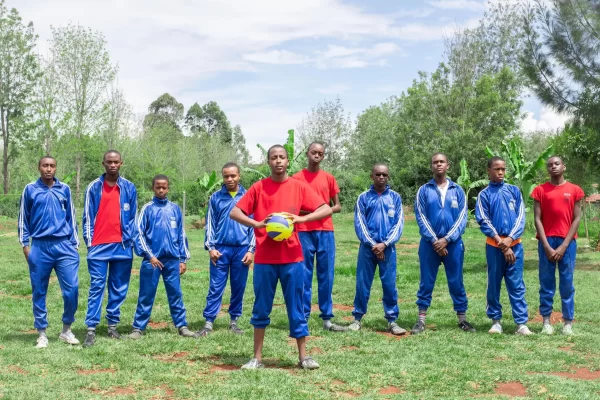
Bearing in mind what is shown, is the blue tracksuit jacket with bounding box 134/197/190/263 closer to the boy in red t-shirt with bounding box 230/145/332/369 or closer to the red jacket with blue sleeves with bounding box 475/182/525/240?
the boy in red t-shirt with bounding box 230/145/332/369

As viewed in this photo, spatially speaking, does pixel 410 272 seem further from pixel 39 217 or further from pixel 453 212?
pixel 39 217

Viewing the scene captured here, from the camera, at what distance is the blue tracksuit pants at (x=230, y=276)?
7.60 metres

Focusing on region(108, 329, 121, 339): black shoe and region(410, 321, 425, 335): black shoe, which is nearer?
region(108, 329, 121, 339): black shoe

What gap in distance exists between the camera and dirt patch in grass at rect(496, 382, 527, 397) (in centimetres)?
521

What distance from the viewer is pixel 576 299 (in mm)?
10141

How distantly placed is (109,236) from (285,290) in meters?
2.43

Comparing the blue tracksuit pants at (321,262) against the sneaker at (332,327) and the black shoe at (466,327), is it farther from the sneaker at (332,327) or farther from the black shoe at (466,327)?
the black shoe at (466,327)

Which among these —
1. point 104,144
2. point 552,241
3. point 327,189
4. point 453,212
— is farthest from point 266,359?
point 104,144

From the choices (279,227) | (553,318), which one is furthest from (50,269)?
(553,318)

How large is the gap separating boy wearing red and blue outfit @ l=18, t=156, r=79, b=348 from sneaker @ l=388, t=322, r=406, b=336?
3.65 m

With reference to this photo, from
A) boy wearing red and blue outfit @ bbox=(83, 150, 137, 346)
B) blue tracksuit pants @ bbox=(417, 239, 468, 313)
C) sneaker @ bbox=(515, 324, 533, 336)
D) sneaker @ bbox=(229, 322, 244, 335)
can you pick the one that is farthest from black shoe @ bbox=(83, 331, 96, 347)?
sneaker @ bbox=(515, 324, 533, 336)

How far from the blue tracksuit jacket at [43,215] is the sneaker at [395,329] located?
3879 millimetres

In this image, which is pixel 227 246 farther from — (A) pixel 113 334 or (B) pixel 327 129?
(B) pixel 327 129

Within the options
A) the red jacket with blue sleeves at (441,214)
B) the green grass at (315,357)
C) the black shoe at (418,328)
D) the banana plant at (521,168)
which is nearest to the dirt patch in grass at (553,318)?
the green grass at (315,357)
